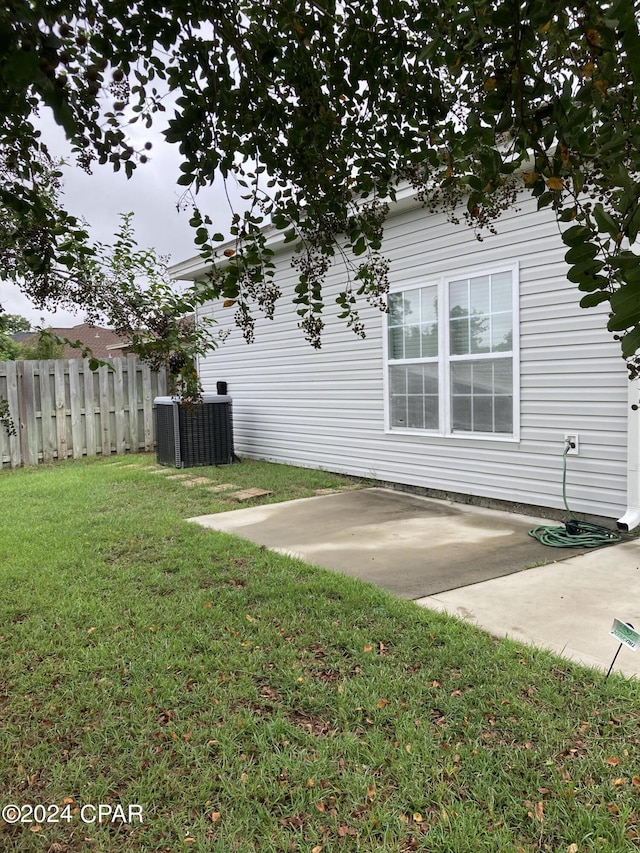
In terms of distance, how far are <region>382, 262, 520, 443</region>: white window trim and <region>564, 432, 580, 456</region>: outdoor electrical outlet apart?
487 millimetres

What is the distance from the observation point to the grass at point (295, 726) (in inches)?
68.1

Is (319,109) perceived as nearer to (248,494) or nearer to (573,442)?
(573,442)

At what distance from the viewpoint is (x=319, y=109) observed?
Result: 184 centimetres

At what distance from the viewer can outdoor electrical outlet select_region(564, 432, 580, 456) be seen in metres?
5.00

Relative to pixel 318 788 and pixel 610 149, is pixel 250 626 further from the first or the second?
pixel 610 149

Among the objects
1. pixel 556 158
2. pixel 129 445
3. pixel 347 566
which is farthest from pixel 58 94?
pixel 129 445

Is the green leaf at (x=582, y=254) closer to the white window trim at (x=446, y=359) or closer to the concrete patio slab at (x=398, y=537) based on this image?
the concrete patio slab at (x=398, y=537)

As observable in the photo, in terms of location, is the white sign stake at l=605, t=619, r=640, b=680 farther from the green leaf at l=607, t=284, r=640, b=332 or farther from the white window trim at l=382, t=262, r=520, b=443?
the white window trim at l=382, t=262, r=520, b=443

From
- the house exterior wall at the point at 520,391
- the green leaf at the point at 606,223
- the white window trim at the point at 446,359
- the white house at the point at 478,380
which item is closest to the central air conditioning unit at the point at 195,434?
the house exterior wall at the point at 520,391

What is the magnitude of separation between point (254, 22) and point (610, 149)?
4.96 feet

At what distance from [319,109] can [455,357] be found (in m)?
4.35

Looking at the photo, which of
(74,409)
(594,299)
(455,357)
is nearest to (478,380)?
(455,357)

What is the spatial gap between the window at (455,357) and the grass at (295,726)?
111 inches

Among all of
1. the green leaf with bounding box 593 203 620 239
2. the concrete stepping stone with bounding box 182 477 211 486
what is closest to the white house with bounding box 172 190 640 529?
the concrete stepping stone with bounding box 182 477 211 486
